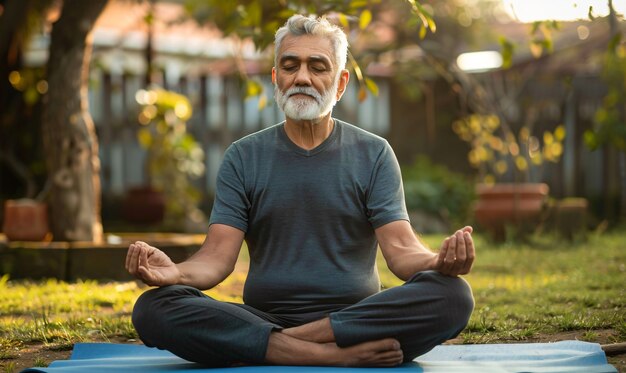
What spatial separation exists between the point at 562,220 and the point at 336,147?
531 cm

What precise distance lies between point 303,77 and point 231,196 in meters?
0.50

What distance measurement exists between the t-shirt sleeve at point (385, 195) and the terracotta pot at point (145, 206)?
7753 mm

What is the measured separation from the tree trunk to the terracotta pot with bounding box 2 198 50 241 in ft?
0.29

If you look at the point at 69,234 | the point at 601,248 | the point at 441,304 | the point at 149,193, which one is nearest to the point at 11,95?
the point at 149,193

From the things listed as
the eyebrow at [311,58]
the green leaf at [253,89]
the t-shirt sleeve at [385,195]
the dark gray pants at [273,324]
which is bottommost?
the dark gray pants at [273,324]

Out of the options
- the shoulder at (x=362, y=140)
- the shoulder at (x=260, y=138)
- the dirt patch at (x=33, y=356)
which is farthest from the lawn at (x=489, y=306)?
the shoulder at (x=260, y=138)

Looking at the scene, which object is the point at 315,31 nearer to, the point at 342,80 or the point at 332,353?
the point at 342,80

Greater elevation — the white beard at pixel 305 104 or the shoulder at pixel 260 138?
the white beard at pixel 305 104

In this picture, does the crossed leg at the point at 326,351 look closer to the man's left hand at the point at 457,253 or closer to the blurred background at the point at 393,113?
the man's left hand at the point at 457,253

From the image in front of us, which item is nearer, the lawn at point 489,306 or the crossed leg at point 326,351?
the crossed leg at point 326,351

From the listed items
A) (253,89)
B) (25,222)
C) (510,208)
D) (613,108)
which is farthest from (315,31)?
(510,208)

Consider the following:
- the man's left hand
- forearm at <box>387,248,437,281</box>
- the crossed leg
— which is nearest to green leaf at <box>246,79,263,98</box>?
forearm at <box>387,248,437,281</box>

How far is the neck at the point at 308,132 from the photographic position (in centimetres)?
336

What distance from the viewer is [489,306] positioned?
4688 mm
